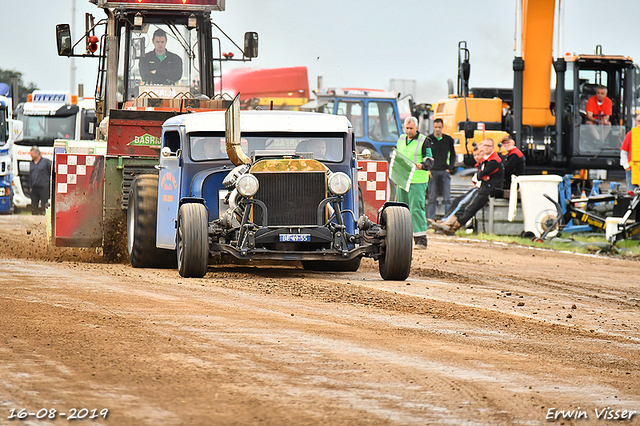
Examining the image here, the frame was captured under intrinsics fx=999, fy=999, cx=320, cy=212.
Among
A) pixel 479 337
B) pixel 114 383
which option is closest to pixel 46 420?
pixel 114 383

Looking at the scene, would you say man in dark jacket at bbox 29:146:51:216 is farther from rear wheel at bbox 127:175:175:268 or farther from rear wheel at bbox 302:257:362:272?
rear wheel at bbox 302:257:362:272

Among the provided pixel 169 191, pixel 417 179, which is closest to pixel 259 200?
pixel 169 191

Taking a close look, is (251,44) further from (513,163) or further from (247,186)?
(513,163)

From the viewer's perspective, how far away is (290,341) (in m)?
6.02

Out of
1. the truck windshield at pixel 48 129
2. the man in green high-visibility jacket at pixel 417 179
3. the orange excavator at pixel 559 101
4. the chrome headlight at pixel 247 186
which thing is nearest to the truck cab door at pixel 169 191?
the chrome headlight at pixel 247 186

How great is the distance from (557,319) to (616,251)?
7580 millimetres

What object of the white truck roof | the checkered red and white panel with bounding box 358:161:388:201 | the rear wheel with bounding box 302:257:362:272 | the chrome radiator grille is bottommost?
the rear wheel with bounding box 302:257:362:272

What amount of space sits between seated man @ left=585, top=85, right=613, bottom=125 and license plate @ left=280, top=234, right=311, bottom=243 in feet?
44.3

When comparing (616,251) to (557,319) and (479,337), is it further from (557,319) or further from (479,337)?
(479,337)

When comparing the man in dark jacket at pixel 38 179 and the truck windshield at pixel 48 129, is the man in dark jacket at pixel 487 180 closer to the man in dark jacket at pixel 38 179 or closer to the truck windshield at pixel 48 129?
the man in dark jacket at pixel 38 179

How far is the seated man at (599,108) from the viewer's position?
2145 centimetres

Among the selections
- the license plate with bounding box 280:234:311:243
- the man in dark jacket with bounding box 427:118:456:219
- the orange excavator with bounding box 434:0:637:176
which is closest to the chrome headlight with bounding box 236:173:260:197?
the license plate with bounding box 280:234:311:243

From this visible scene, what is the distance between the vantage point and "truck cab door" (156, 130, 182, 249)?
10.1m

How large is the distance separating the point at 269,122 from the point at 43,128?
18.0 m
